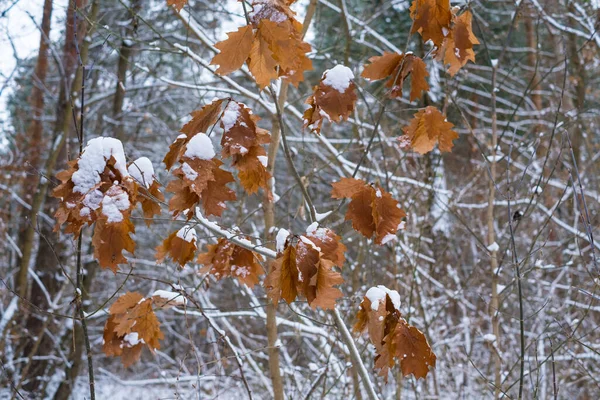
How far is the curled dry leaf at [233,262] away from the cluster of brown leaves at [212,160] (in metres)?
0.60

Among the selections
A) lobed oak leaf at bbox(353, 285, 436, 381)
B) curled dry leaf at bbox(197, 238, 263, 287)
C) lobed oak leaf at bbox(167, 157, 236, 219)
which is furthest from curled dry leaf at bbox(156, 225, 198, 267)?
lobed oak leaf at bbox(353, 285, 436, 381)

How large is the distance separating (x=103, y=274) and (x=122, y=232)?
9681mm

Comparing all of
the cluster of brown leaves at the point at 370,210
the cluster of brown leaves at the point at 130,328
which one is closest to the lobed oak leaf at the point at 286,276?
the cluster of brown leaves at the point at 370,210

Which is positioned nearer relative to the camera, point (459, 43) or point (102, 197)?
point (102, 197)

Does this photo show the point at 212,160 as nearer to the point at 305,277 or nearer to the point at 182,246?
the point at 305,277

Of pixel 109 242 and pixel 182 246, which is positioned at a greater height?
pixel 182 246

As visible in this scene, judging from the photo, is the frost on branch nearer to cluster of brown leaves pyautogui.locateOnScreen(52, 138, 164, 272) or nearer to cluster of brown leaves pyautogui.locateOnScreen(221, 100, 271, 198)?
cluster of brown leaves pyautogui.locateOnScreen(221, 100, 271, 198)

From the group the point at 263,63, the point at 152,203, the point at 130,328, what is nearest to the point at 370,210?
the point at 263,63

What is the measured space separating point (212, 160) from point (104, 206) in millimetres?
302

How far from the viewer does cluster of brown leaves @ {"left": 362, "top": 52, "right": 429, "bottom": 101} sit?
1.58 m

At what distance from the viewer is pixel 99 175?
1.36m

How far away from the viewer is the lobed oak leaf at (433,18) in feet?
4.83

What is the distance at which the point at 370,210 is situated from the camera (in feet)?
5.23

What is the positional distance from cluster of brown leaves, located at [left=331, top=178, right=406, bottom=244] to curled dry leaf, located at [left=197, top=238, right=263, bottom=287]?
1.95 ft
